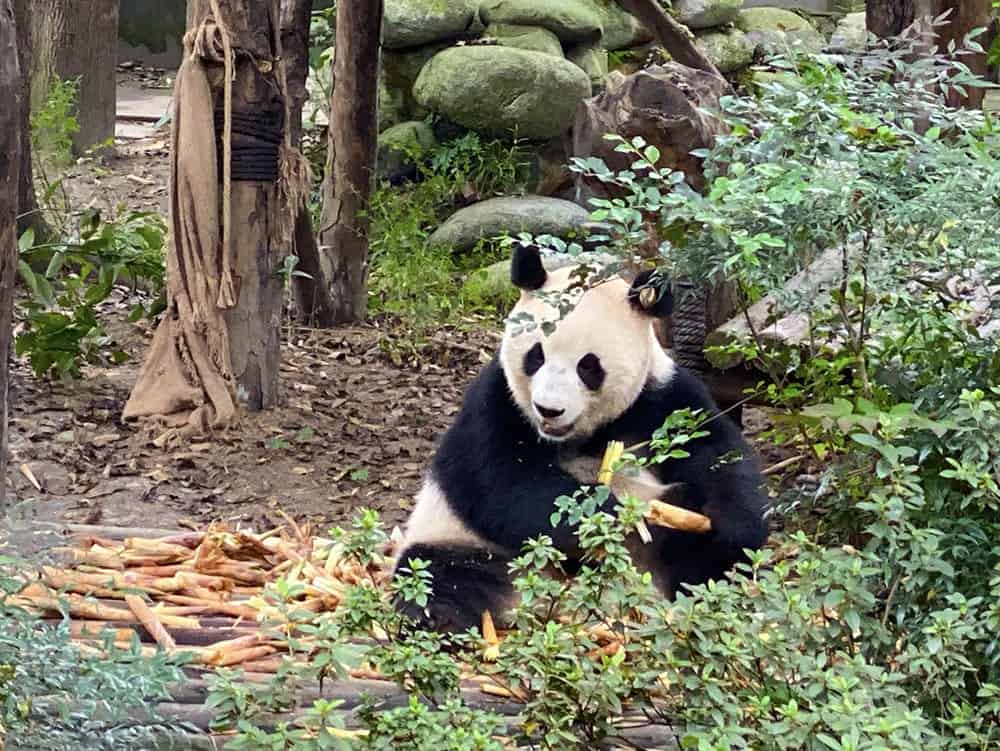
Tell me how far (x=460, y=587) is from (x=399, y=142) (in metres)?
7.03

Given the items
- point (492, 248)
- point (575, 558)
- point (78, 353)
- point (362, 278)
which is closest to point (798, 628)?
point (575, 558)

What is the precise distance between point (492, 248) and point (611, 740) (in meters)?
6.85

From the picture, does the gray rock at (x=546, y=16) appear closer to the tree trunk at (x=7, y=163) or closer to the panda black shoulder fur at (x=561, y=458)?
the panda black shoulder fur at (x=561, y=458)

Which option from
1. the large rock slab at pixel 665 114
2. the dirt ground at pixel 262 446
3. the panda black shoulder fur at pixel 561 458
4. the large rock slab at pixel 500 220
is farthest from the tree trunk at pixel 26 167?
the panda black shoulder fur at pixel 561 458

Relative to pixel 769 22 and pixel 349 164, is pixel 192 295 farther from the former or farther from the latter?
pixel 769 22

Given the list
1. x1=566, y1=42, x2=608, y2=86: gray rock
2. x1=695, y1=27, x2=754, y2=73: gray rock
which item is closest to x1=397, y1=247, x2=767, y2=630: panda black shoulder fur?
x1=566, y1=42, x2=608, y2=86: gray rock

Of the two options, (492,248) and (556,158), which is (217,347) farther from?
(556,158)

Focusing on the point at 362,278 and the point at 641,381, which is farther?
the point at 362,278

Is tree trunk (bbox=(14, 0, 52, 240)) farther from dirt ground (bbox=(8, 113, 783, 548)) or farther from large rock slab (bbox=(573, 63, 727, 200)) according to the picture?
large rock slab (bbox=(573, 63, 727, 200))

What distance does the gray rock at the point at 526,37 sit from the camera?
10.5 metres

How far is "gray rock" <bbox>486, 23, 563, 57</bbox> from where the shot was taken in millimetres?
10492

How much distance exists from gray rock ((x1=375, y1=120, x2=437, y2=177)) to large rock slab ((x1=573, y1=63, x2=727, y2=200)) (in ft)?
16.3

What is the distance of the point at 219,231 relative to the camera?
5.29m

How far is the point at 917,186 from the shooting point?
2.36 metres
